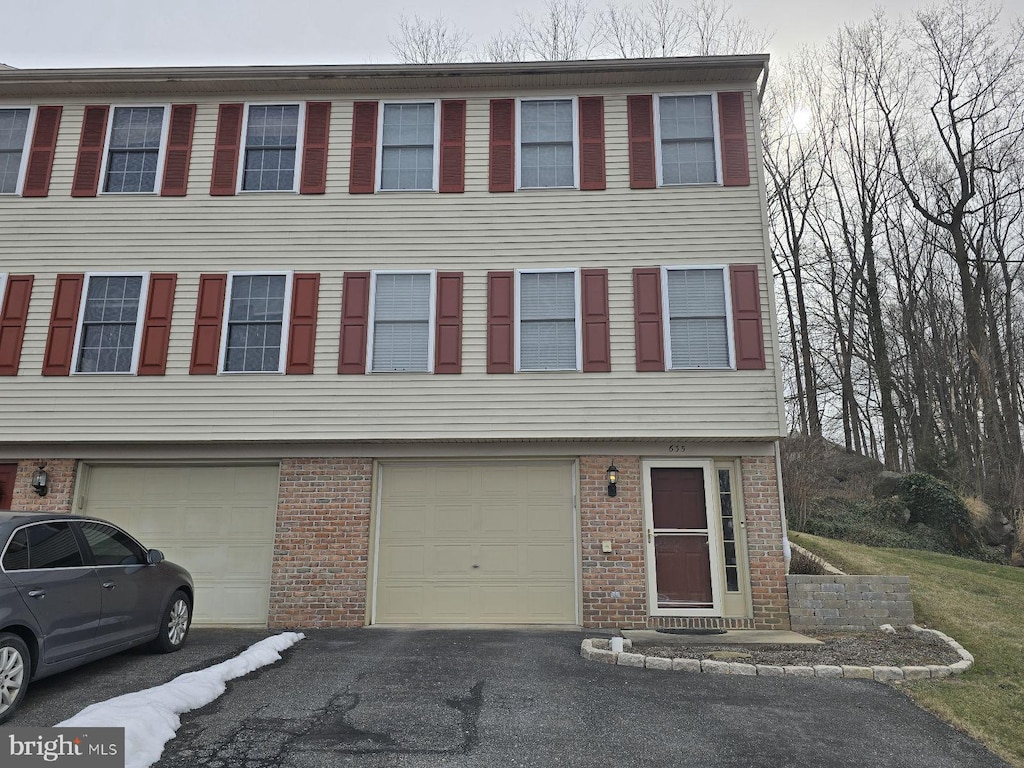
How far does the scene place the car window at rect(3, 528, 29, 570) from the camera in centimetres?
497

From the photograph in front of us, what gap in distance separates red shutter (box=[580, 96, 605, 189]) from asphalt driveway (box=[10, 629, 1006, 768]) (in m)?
6.93

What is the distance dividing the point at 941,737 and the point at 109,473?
1056 centimetres

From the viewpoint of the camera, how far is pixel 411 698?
555cm

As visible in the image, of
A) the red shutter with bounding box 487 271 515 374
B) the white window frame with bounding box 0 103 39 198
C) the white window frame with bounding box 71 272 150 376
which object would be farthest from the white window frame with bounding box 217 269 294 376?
the white window frame with bounding box 0 103 39 198

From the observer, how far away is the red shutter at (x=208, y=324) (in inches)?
392

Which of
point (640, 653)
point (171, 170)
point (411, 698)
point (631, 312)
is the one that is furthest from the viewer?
point (171, 170)

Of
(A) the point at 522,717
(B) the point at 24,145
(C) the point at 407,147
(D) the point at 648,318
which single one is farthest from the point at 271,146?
(A) the point at 522,717

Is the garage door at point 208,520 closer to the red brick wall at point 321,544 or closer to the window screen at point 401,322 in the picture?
the red brick wall at point 321,544

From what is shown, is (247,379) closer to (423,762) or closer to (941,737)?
(423,762)

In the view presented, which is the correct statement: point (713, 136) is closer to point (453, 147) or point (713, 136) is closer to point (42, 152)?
point (453, 147)

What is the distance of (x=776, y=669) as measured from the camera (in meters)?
6.58

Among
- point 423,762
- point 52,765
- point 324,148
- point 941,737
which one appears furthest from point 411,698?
point 324,148

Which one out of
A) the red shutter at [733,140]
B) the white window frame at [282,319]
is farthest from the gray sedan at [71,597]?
the red shutter at [733,140]

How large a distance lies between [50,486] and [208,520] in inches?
90.5
